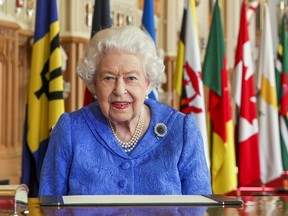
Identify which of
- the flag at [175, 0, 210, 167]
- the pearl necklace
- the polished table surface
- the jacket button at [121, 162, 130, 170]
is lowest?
the polished table surface

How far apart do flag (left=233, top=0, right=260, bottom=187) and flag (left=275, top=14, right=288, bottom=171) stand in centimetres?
108

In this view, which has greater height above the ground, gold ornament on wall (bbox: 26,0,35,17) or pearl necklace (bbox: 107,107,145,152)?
gold ornament on wall (bbox: 26,0,35,17)

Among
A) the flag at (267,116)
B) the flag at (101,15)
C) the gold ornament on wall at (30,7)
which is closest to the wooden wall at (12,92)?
the gold ornament on wall at (30,7)

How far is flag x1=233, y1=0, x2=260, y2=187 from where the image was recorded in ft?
24.4

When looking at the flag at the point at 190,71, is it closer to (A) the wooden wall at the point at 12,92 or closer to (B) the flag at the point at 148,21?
(B) the flag at the point at 148,21

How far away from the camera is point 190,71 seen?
6.89 metres

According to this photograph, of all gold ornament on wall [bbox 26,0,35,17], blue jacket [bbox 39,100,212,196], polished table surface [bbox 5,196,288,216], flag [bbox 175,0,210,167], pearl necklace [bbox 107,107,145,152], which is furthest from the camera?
gold ornament on wall [bbox 26,0,35,17]

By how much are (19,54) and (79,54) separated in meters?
0.83

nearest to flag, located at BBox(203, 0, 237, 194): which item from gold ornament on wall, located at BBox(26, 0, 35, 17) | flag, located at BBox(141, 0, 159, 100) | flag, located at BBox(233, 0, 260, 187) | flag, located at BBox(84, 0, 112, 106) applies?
flag, located at BBox(233, 0, 260, 187)

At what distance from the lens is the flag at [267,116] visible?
27.0 feet

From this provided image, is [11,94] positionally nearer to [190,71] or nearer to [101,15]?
[190,71]

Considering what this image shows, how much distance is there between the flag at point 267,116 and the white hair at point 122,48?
17.2ft

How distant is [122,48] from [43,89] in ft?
8.52

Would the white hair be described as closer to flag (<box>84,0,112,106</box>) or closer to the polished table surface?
the polished table surface
